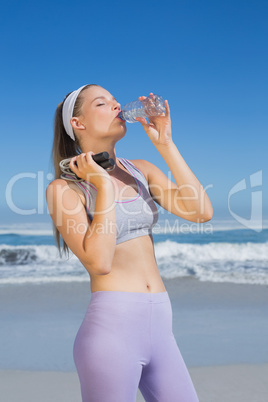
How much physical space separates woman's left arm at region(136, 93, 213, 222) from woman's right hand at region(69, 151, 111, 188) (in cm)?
36

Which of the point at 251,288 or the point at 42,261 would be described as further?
the point at 42,261

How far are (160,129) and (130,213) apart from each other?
41 centimetres

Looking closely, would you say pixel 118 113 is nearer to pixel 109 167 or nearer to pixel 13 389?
pixel 109 167

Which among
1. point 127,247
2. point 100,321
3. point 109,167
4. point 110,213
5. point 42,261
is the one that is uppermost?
point 109,167

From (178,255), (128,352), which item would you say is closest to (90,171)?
(128,352)

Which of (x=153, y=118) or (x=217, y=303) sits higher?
(x=153, y=118)

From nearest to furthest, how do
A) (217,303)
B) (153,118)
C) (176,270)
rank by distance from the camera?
(153,118)
(217,303)
(176,270)

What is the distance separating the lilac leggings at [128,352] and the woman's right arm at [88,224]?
17 centimetres

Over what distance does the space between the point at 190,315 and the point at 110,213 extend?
4.30 meters

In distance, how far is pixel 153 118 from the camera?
6.56 ft

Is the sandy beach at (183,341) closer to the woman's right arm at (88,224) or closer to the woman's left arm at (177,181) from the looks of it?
the woman's left arm at (177,181)

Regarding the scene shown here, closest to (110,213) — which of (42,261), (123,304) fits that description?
(123,304)

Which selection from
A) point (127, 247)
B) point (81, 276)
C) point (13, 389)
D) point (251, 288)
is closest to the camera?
point (127, 247)

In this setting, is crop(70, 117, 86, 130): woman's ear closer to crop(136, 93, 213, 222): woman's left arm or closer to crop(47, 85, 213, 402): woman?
crop(47, 85, 213, 402): woman
